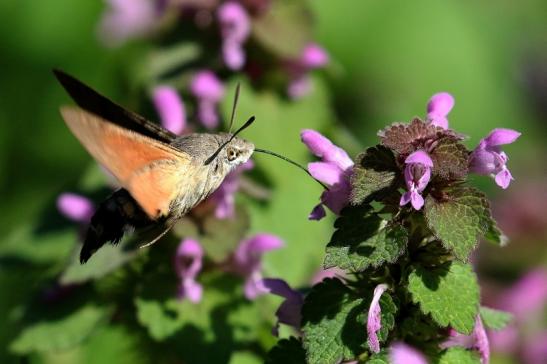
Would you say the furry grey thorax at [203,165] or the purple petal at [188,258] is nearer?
the furry grey thorax at [203,165]

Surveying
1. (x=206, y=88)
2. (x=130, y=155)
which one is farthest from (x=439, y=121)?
(x=206, y=88)

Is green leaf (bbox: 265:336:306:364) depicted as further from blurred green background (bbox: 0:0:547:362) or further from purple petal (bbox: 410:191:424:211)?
blurred green background (bbox: 0:0:547:362)

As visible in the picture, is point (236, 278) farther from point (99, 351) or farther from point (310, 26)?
point (310, 26)

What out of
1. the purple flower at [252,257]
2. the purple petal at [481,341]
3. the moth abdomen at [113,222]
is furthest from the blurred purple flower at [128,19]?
the purple petal at [481,341]

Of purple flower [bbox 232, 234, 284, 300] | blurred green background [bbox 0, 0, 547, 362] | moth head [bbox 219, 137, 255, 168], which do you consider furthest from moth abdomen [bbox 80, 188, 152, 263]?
blurred green background [bbox 0, 0, 547, 362]

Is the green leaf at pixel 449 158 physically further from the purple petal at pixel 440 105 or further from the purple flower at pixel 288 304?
the purple flower at pixel 288 304

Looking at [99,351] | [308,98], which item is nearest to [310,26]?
[308,98]

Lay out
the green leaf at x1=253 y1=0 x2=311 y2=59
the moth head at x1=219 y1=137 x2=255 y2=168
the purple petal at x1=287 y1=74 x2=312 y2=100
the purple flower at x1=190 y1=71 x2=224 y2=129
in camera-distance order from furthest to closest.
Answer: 1. the purple petal at x1=287 y1=74 x2=312 y2=100
2. the green leaf at x1=253 y1=0 x2=311 y2=59
3. the purple flower at x1=190 y1=71 x2=224 y2=129
4. the moth head at x1=219 y1=137 x2=255 y2=168
